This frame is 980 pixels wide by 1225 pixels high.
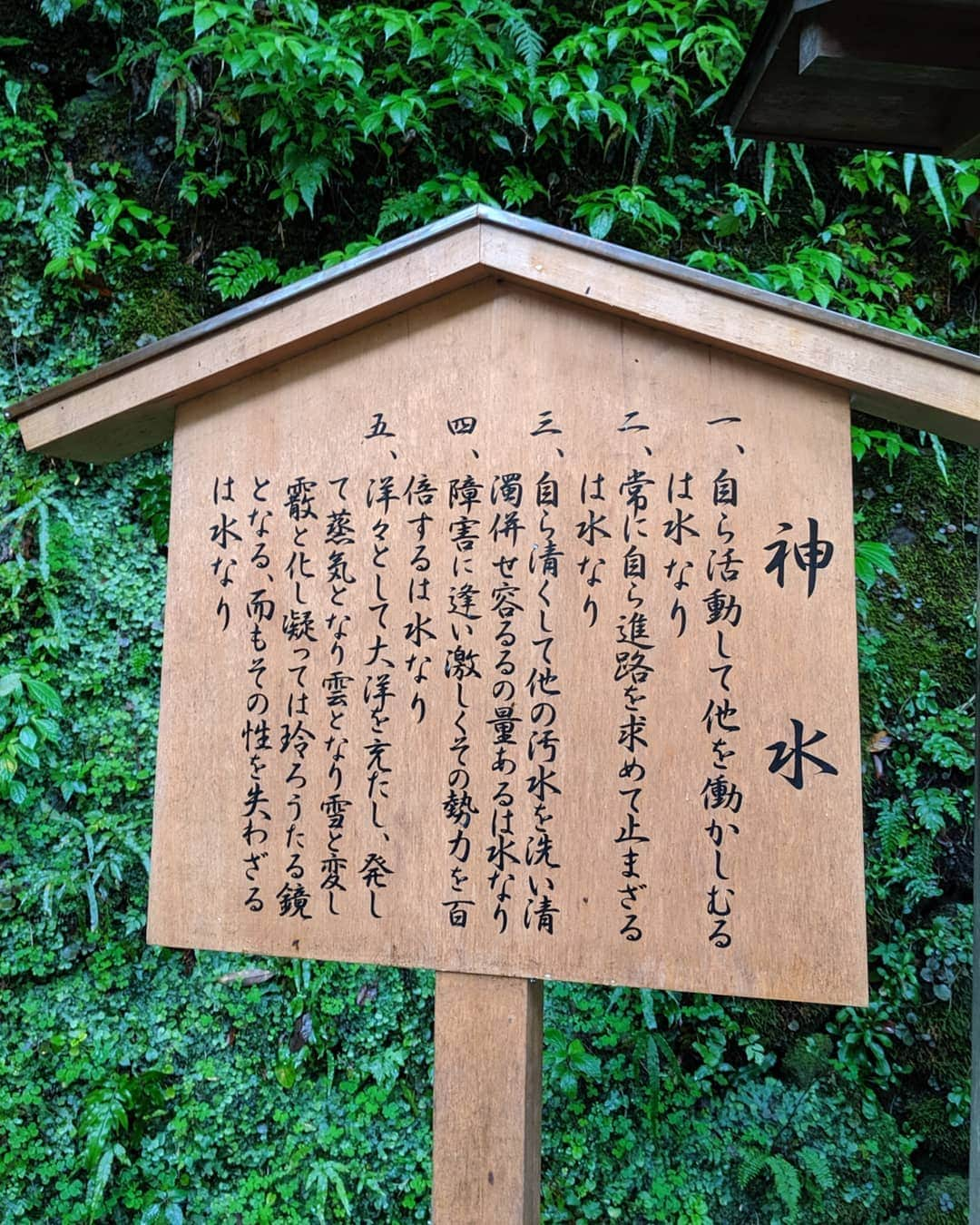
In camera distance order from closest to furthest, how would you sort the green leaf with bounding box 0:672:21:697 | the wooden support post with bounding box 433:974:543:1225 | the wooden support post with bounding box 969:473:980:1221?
the wooden support post with bounding box 433:974:543:1225, the wooden support post with bounding box 969:473:980:1221, the green leaf with bounding box 0:672:21:697

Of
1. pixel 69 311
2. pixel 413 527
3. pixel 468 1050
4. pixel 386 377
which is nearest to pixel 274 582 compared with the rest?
pixel 413 527

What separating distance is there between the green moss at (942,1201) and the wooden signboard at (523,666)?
2309 millimetres

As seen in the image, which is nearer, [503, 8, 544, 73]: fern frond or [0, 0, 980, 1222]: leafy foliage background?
[0, 0, 980, 1222]: leafy foliage background

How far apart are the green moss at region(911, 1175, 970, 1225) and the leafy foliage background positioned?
0.5 inches

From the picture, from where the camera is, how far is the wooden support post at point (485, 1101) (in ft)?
6.66

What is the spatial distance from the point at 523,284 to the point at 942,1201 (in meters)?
3.61

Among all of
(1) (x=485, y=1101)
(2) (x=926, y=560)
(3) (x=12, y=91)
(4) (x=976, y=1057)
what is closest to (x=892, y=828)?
(4) (x=976, y=1057)

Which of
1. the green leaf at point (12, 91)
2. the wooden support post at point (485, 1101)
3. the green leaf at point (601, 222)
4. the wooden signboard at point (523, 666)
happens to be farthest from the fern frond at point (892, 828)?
the green leaf at point (12, 91)

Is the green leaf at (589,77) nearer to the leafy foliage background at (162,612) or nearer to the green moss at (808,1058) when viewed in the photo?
the leafy foliage background at (162,612)

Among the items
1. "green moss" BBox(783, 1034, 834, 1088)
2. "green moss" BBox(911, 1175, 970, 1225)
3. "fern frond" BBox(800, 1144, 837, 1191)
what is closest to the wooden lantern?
"green moss" BBox(783, 1034, 834, 1088)

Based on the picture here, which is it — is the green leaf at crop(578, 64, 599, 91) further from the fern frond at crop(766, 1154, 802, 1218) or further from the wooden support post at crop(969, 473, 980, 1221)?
the fern frond at crop(766, 1154, 802, 1218)

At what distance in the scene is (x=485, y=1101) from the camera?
2057 mm

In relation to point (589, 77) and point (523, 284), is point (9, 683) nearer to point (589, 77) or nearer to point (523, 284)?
point (523, 284)

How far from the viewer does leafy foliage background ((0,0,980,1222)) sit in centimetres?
351
